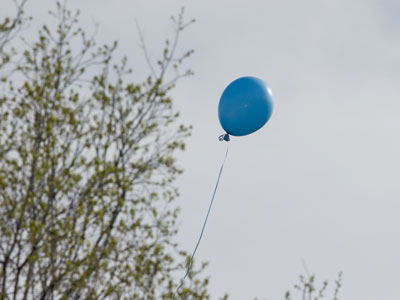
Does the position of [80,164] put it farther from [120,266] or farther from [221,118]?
[221,118]

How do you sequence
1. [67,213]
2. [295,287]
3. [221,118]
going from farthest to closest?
1. [295,287]
2. [67,213]
3. [221,118]

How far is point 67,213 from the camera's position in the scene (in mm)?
9047

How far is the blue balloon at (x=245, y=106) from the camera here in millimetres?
7398

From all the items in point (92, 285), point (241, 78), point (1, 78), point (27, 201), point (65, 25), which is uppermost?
point (65, 25)

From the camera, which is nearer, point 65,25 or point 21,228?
point 21,228

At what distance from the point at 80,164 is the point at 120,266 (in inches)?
49.2

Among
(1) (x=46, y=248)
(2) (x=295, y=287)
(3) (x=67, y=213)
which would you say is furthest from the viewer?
(2) (x=295, y=287)

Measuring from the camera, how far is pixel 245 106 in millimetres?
7387

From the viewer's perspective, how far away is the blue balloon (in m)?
7.40

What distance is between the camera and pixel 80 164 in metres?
9.19

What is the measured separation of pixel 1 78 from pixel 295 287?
4353 mm

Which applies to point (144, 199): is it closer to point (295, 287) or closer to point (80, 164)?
point (80, 164)

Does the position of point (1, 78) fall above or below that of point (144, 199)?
above

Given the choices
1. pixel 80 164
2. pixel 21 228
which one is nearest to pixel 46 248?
pixel 21 228
